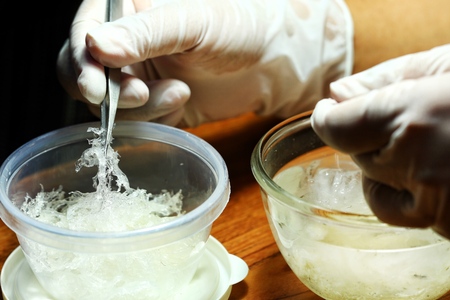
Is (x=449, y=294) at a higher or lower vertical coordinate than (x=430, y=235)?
lower

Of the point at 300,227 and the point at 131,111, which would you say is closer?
the point at 300,227

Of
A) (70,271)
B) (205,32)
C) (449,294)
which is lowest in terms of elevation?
(449,294)

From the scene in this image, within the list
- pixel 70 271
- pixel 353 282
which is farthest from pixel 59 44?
pixel 353 282

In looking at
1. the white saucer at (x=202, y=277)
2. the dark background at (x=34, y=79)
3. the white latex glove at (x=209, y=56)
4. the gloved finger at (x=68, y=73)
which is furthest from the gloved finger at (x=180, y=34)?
the dark background at (x=34, y=79)

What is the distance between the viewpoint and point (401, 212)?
1.57 ft

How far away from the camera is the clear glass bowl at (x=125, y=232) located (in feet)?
1.85

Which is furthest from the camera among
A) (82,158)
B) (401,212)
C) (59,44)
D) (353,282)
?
(59,44)

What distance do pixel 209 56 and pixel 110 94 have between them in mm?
200

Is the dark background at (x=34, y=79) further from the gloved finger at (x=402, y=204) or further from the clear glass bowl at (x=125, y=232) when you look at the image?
the gloved finger at (x=402, y=204)

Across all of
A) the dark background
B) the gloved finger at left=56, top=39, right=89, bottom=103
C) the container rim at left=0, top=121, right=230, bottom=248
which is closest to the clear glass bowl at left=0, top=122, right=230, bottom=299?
the container rim at left=0, top=121, right=230, bottom=248

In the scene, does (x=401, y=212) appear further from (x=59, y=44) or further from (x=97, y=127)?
(x=59, y=44)

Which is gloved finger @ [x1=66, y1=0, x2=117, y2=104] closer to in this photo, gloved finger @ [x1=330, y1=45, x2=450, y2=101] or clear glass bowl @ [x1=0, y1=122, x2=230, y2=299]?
clear glass bowl @ [x1=0, y1=122, x2=230, y2=299]

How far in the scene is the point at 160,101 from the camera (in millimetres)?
826

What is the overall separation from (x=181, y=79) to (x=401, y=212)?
Answer: 1.66 ft
